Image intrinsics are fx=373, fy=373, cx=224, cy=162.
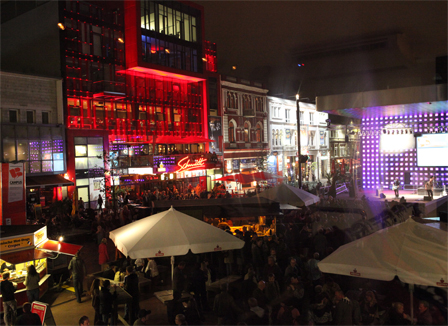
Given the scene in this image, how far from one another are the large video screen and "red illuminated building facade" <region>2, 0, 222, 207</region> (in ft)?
63.6

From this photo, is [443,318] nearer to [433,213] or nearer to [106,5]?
[433,213]

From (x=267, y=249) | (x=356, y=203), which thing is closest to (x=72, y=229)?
(x=267, y=249)

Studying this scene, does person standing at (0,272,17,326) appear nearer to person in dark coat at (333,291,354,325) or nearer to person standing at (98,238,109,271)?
person standing at (98,238,109,271)

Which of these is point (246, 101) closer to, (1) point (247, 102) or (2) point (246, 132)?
(1) point (247, 102)

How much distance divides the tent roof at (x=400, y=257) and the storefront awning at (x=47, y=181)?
23623mm

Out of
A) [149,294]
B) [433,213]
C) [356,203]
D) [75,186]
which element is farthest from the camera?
[75,186]

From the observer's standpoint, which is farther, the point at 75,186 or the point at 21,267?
the point at 75,186

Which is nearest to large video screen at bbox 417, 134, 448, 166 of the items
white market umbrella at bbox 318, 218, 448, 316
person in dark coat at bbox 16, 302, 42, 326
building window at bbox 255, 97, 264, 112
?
building window at bbox 255, 97, 264, 112

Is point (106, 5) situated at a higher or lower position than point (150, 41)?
higher

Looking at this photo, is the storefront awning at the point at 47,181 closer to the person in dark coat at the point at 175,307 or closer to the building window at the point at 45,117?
the building window at the point at 45,117

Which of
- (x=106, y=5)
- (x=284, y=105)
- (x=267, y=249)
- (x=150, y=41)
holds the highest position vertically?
(x=106, y=5)

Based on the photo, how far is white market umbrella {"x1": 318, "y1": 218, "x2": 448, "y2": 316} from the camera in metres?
6.42

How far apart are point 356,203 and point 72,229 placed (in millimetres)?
15944

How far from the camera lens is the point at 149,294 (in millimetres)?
10914
